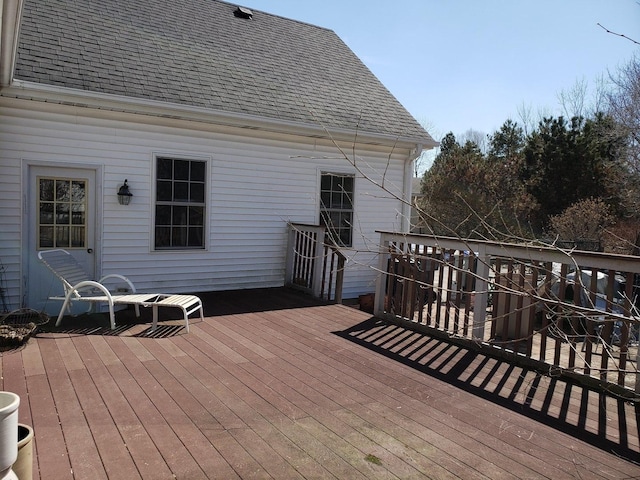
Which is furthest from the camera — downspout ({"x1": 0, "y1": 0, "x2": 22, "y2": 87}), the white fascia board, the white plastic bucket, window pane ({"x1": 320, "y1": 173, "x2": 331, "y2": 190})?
window pane ({"x1": 320, "y1": 173, "x2": 331, "y2": 190})

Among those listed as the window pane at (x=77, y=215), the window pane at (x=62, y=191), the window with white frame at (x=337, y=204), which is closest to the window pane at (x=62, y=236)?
the window pane at (x=77, y=215)

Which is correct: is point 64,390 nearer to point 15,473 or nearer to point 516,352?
point 15,473

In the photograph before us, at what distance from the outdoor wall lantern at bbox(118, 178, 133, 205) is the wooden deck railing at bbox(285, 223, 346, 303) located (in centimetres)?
240

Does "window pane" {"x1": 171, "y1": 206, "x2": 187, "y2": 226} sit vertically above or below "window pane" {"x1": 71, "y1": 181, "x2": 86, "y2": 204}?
below

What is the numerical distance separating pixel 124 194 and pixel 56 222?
0.85 m

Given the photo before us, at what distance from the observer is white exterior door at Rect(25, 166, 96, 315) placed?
5.77m

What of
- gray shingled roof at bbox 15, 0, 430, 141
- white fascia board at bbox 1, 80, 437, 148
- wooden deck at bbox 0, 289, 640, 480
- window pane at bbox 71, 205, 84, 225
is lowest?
wooden deck at bbox 0, 289, 640, 480

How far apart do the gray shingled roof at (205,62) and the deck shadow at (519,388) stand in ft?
7.40

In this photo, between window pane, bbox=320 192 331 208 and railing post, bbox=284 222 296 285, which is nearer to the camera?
railing post, bbox=284 222 296 285

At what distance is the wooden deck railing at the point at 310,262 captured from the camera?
6.83 meters

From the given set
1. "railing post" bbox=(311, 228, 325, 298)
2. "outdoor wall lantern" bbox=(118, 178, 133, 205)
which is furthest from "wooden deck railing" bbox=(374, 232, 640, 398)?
"outdoor wall lantern" bbox=(118, 178, 133, 205)

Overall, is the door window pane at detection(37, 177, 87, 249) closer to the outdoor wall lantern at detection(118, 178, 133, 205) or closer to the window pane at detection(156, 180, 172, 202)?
the outdoor wall lantern at detection(118, 178, 133, 205)

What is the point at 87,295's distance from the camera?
5.44m

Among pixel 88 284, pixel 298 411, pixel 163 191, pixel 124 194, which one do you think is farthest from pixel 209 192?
pixel 298 411
